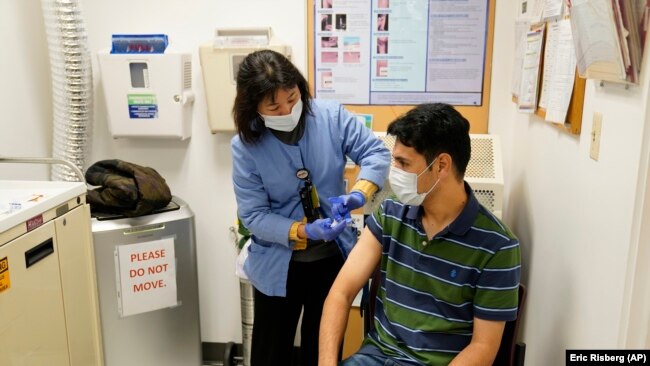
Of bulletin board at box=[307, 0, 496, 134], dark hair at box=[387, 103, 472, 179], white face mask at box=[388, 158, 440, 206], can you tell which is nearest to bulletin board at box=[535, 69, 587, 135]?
dark hair at box=[387, 103, 472, 179]

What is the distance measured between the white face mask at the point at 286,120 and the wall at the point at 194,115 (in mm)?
765

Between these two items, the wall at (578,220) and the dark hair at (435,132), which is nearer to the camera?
the wall at (578,220)

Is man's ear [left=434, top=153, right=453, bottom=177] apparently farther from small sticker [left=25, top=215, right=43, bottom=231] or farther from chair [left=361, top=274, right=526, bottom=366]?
small sticker [left=25, top=215, right=43, bottom=231]

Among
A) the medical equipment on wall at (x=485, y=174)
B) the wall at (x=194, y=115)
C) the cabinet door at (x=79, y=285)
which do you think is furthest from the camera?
the wall at (x=194, y=115)

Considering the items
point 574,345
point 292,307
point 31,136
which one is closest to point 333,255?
point 292,307

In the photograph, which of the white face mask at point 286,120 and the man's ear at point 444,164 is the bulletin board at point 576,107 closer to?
the man's ear at point 444,164

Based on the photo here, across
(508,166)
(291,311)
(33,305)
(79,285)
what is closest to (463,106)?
(508,166)

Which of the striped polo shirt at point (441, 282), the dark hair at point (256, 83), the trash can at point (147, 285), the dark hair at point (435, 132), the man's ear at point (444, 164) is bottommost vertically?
the trash can at point (147, 285)

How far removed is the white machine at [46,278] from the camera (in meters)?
1.48

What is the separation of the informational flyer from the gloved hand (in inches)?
33.1

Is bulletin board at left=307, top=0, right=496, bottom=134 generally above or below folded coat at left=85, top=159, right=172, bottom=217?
above

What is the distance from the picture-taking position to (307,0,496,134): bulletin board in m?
2.34

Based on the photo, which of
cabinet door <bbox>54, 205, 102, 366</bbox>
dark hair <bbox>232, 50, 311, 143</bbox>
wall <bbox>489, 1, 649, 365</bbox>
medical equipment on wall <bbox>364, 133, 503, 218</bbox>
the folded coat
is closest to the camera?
wall <bbox>489, 1, 649, 365</bbox>

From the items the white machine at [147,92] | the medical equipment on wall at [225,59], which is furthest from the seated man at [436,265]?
the white machine at [147,92]
